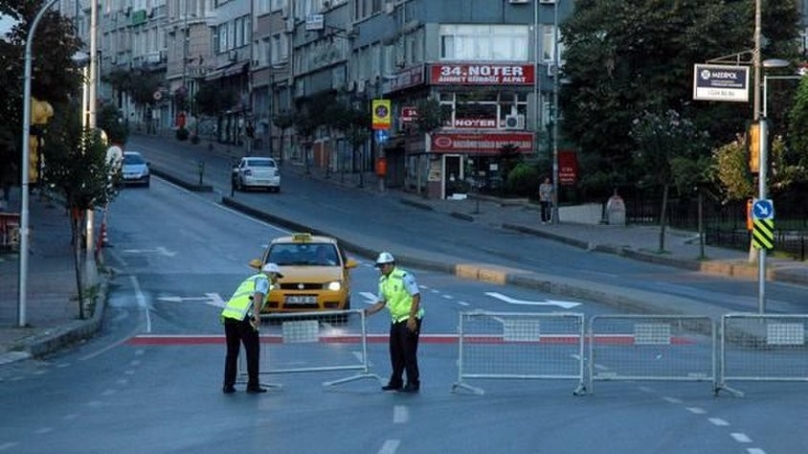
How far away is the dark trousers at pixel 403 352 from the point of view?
20.1 m

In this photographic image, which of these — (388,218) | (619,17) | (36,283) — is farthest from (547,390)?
(619,17)

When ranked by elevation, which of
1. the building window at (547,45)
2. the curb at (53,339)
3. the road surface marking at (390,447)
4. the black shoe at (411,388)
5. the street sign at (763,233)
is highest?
the building window at (547,45)

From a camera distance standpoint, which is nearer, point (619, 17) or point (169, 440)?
point (169, 440)

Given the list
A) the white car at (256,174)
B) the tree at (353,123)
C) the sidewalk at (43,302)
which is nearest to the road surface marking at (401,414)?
the sidewalk at (43,302)

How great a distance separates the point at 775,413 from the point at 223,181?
70627 mm

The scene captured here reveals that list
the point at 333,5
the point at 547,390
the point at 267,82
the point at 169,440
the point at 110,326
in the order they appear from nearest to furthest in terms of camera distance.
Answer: the point at 169,440 → the point at 547,390 → the point at 110,326 → the point at 333,5 → the point at 267,82

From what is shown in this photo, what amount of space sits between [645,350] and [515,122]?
2398 inches

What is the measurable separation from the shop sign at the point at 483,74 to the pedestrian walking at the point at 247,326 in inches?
2414

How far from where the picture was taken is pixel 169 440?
15.7m

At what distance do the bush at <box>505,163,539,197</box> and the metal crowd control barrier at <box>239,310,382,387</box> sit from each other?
53863 mm

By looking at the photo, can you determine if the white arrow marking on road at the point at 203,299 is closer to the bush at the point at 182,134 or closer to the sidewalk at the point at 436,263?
the sidewalk at the point at 436,263

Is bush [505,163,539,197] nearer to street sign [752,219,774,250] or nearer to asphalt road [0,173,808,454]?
street sign [752,219,774,250]

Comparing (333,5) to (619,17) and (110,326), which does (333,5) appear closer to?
(619,17)

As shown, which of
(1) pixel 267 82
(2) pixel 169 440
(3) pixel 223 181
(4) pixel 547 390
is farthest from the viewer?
(1) pixel 267 82
